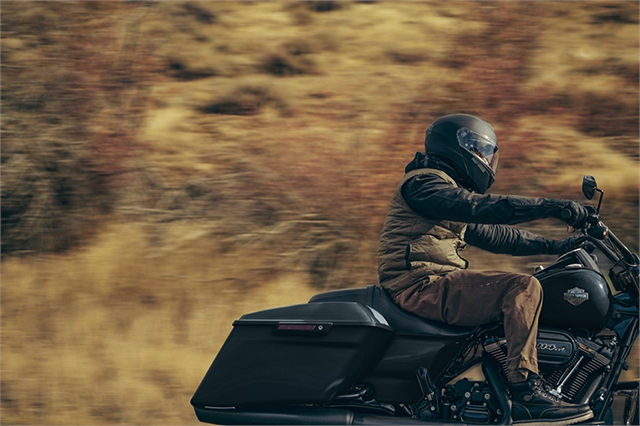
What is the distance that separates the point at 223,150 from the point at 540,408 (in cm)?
433

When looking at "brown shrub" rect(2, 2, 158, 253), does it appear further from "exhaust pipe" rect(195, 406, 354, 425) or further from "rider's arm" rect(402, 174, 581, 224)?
"rider's arm" rect(402, 174, 581, 224)

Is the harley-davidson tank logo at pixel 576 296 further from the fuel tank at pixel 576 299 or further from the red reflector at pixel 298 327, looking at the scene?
the red reflector at pixel 298 327

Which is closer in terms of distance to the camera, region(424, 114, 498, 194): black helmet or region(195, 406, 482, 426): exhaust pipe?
region(195, 406, 482, 426): exhaust pipe

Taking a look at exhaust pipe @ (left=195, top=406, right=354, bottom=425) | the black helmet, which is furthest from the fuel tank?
exhaust pipe @ (left=195, top=406, right=354, bottom=425)

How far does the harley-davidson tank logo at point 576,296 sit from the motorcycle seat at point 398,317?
448 mm

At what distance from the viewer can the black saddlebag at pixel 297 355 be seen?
404 cm

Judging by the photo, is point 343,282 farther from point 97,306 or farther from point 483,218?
point 483,218

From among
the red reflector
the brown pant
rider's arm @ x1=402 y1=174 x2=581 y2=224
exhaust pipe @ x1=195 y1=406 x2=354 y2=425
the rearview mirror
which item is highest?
the rearview mirror

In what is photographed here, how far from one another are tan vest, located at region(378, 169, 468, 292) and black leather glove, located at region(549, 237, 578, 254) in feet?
2.04

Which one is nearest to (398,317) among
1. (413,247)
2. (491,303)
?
(413,247)

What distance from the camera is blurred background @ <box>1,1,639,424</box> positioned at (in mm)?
6652

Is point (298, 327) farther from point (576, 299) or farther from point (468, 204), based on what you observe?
point (576, 299)

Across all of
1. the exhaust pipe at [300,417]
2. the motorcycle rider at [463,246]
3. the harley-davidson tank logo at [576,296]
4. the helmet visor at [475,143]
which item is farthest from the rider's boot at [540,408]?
the helmet visor at [475,143]

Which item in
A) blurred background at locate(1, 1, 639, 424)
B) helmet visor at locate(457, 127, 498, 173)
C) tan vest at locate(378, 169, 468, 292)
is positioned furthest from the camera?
blurred background at locate(1, 1, 639, 424)
